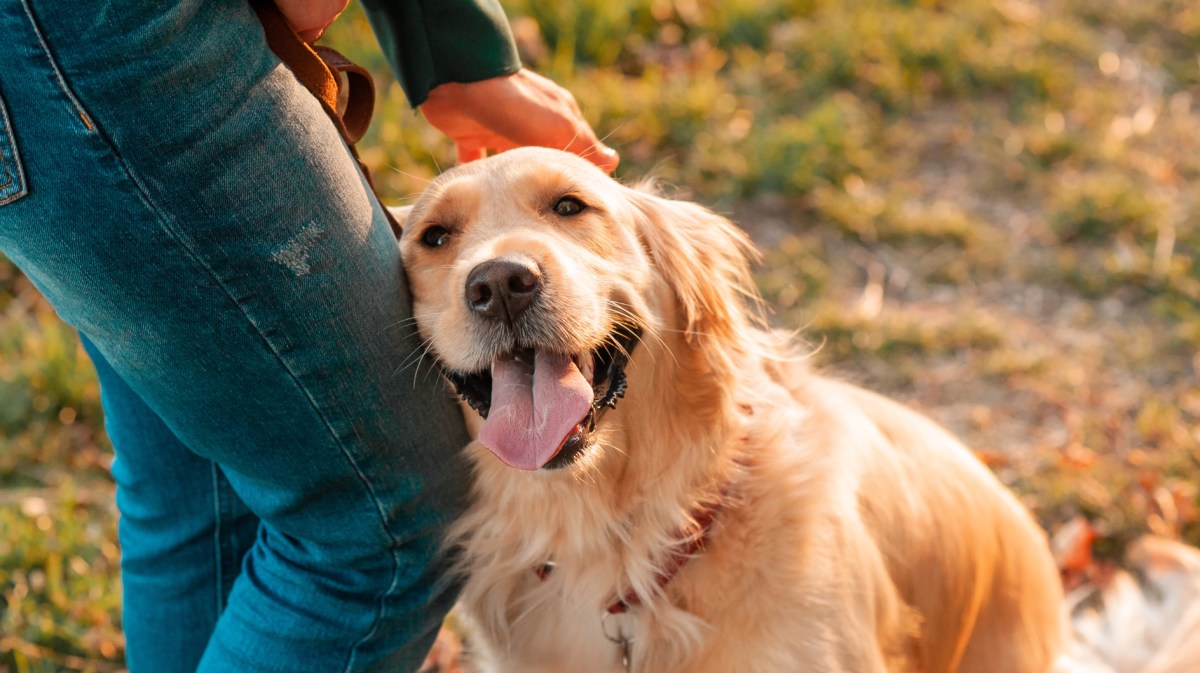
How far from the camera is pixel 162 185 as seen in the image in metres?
1.41

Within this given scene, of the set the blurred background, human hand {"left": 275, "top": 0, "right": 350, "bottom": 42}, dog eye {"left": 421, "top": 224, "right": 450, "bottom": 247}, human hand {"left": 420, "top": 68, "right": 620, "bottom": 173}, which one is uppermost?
human hand {"left": 275, "top": 0, "right": 350, "bottom": 42}

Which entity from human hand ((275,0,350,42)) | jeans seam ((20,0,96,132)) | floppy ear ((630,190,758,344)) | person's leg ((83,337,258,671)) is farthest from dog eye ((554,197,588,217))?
jeans seam ((20,0,96,132))

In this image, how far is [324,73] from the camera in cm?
177

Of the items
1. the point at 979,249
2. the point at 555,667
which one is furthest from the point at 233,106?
the point at 979,249

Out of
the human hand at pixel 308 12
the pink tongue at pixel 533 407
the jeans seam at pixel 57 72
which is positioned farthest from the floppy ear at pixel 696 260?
the jeans seam at pixel 57 72

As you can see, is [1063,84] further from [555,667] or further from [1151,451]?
[555,667]

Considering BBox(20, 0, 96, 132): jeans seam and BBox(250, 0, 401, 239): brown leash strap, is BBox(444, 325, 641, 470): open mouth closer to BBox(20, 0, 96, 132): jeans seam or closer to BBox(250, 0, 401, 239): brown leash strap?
BBox(250, 0, 401, 239): brown leash strap

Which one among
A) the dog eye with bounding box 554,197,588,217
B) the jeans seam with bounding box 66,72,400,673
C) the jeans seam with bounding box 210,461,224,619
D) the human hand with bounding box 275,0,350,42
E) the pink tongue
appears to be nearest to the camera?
the jeans seam with bounding box 66,72,400,673

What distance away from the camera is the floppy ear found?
219 cm

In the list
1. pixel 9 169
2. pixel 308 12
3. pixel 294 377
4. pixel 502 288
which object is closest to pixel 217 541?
pixel 294 377

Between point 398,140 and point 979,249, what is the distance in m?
2.55

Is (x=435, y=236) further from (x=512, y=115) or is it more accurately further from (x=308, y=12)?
(x=308, y=12)

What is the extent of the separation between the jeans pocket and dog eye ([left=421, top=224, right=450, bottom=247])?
84 centimetres

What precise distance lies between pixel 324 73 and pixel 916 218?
3.35 m
